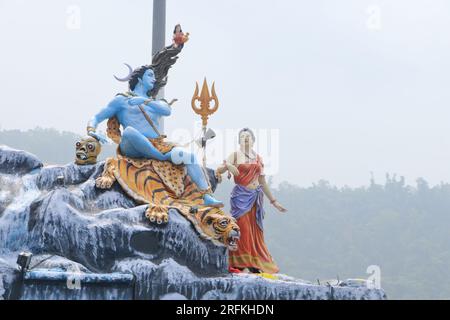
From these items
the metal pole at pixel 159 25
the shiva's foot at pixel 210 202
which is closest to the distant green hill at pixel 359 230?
the metal pole at pixel 159 25

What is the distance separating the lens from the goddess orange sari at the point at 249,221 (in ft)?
28.4

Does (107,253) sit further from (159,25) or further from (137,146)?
(159,25)

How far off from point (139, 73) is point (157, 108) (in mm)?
622

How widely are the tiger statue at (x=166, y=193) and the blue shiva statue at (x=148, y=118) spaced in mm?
100

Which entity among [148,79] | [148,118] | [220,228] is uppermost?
[148,79]

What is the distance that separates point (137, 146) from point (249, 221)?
1.60 metres

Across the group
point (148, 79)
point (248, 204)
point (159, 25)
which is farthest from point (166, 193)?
point (159, 25)

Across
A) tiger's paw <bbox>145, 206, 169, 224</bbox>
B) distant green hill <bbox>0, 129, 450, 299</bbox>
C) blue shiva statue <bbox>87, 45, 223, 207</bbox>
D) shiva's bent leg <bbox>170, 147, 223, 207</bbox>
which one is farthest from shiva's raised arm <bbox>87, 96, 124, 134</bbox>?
distant green hill <bbox>0, 129, 450, 299</bbox>

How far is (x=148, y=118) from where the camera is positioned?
8.75 m

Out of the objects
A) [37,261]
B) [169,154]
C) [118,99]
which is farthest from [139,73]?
[37,261]

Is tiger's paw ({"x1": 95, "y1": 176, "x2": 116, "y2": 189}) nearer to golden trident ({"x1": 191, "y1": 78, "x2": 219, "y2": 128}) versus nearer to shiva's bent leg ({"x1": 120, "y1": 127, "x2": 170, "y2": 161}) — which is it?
shiva's bent leg ({"x1": 120, "y1": 127, "x2": 170, "y2": 161})

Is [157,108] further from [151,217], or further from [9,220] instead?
[9,220]

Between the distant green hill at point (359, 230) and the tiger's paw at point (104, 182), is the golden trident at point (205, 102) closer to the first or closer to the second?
the tiger's paw at point (104, 182)
